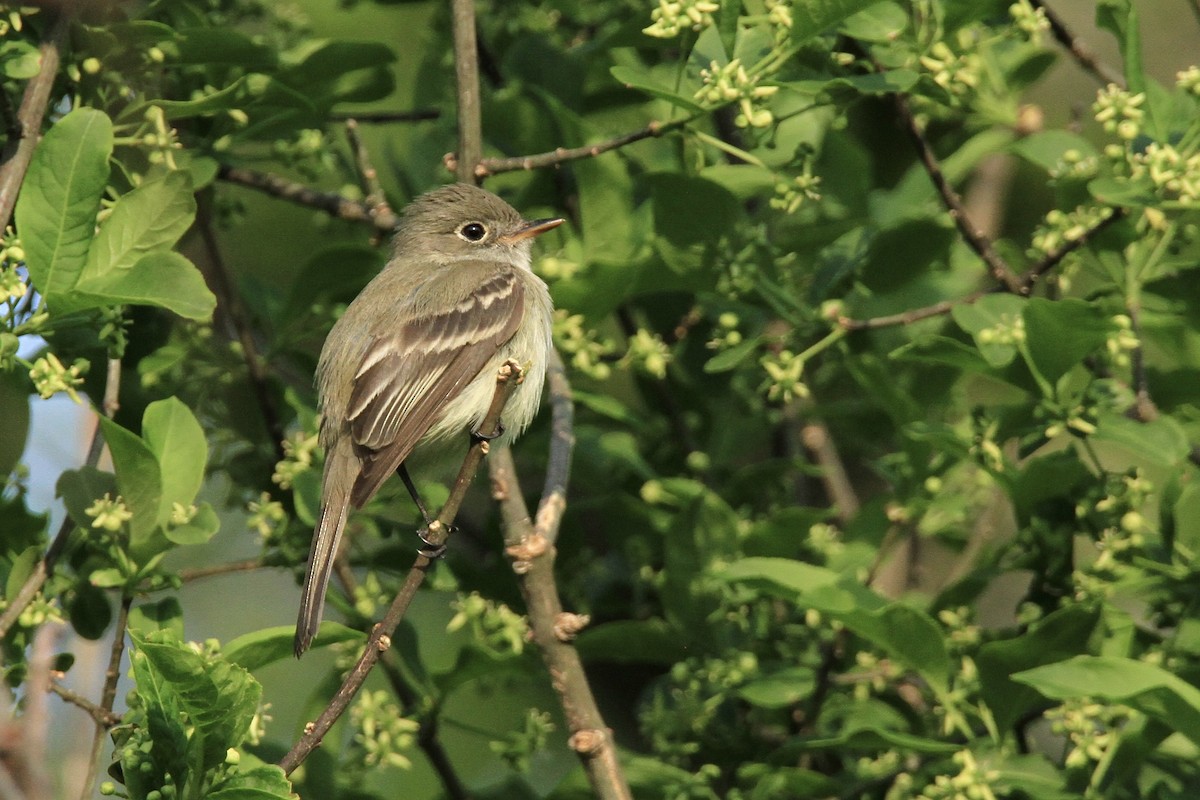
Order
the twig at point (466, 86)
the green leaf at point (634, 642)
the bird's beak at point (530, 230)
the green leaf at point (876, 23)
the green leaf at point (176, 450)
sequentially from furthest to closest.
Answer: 1. the bird's beak at point (530, 230)
2. the green leaf at point (634, 642)
3. the twig at point (466, 86)
4. the green leaf at point (876, 23)
5. the green leaf at point (176, 450)

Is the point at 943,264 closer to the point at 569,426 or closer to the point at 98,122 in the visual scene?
the point at 569,426

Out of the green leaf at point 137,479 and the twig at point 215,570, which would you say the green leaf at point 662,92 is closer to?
the green leaf at point 137,479

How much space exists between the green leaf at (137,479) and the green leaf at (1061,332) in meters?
2.34

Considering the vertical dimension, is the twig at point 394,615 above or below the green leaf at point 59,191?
below

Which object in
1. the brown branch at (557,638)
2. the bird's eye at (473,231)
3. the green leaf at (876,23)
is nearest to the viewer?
the green leaf at (876,23)

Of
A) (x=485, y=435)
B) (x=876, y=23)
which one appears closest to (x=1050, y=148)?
(x=876, y=23)

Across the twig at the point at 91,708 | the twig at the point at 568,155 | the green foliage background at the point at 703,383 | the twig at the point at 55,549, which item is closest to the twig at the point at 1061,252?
the green foliage background at the point at 703,383

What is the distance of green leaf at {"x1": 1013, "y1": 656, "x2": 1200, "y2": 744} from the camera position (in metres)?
3.36

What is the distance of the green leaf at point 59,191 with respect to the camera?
11.5ft

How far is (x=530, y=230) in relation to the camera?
4922mm

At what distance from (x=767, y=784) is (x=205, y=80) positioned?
113 inches

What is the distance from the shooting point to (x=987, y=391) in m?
6.91

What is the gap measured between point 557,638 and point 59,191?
1849 millimetres

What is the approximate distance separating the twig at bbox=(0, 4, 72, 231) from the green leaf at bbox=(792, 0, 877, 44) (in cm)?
201
